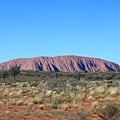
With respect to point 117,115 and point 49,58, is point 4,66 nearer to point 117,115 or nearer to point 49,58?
point 49,58

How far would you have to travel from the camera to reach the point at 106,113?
1523 centimetres

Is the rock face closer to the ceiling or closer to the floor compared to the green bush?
closer to the ceiling

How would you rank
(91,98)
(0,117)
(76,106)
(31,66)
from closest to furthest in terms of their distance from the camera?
1. (0,117)
2. (76,106)
3. (91,98)
4. (31,66)

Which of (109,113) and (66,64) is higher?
(66,64)

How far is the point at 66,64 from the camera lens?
18700cm

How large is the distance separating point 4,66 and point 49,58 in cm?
2690

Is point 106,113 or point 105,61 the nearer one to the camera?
point 106,113

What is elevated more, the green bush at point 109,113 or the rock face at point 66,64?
the rock face at point 66,64

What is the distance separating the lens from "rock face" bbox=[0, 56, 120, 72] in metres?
185

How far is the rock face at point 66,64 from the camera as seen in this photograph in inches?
7279

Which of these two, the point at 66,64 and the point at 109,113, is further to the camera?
the point at 66,64

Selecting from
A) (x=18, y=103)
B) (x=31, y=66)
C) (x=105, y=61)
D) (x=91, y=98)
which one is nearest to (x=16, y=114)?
(x=18, y=103)

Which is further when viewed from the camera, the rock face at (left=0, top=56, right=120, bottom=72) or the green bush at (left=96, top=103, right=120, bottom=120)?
the rock face at (left=0, top=56, right=120, bottom=72)

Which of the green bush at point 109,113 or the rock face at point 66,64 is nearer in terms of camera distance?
the green bush at point 109,113
